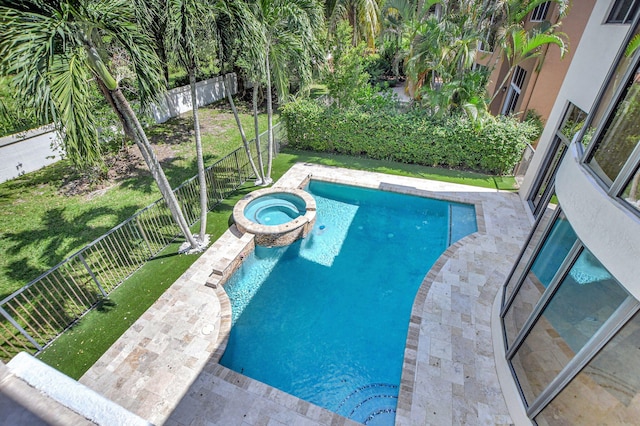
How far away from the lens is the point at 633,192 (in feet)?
9.96

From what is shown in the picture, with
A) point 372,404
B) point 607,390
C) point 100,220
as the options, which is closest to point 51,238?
point 100,220

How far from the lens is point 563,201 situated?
420 cm

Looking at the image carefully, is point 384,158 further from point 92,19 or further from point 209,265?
point 92,19

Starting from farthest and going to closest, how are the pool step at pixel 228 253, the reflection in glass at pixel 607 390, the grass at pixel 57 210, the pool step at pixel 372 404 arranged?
the grass at pixel 57 210 < the pool step at pixel 228 253 < the pool step at pixel 372 404 < the reflection in glass at pixel 607 390

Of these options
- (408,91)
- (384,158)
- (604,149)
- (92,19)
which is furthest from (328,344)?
(408,91)

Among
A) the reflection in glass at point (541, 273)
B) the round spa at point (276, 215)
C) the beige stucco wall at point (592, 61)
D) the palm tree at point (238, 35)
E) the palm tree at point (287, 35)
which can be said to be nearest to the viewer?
the reflection in glass at point (541, 273)

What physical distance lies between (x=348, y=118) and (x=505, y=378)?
35.4 feet

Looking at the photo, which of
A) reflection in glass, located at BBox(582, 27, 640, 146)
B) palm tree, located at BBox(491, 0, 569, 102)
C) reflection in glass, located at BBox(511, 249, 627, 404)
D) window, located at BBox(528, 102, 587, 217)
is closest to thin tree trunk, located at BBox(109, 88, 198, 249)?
reflection in glass, located at BBox(582, 27, 640, 146)

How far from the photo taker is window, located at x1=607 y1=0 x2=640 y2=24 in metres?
6.25

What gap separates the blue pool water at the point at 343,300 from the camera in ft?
19.2

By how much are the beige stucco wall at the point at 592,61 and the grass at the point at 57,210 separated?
13.1 metres

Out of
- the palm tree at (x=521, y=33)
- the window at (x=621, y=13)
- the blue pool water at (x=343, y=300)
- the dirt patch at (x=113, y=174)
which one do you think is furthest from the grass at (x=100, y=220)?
the window at (x=621, y=13)

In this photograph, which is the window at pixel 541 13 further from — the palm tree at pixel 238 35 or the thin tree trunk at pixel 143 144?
the thin tree trunk at pixel 143 144

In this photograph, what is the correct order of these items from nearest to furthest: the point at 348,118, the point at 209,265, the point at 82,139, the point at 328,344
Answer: the point at 82,139
the point at 328,344
the point at 209,265
the point at 348,118
